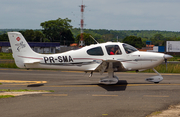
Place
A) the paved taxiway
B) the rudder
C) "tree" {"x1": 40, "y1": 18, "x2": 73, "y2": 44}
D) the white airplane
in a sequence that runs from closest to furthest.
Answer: the paved taxiway, the white airplane, the rudder, "tree" {"x1": 40, "y1": 18, "x2": 73, "y2": 44}

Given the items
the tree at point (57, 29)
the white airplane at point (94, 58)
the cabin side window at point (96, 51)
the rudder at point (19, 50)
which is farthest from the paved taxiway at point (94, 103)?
the tree at point (57, 29)

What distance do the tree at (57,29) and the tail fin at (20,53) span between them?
87729 mm

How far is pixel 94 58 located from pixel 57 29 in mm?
96173

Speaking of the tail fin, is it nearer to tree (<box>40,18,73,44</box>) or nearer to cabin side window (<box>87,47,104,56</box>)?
cabin side window (<box>87,47,104,56</box>)

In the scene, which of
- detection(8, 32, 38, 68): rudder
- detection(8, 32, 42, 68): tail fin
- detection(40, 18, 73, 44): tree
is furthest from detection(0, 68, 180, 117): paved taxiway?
detection(40, 18, 73, 44): tree

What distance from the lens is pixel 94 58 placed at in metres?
13.1

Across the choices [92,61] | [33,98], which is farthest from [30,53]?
[33,98]

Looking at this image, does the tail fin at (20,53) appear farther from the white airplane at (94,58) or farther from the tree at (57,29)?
the tree at (57,29)

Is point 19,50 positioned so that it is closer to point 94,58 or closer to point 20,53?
point 20,53

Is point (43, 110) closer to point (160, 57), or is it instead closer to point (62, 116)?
point (62, 116)

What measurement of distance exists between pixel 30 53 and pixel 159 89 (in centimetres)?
703

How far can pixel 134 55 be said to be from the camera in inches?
514

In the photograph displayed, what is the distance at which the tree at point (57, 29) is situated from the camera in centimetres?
10394

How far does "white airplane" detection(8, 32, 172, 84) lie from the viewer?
13.0m
